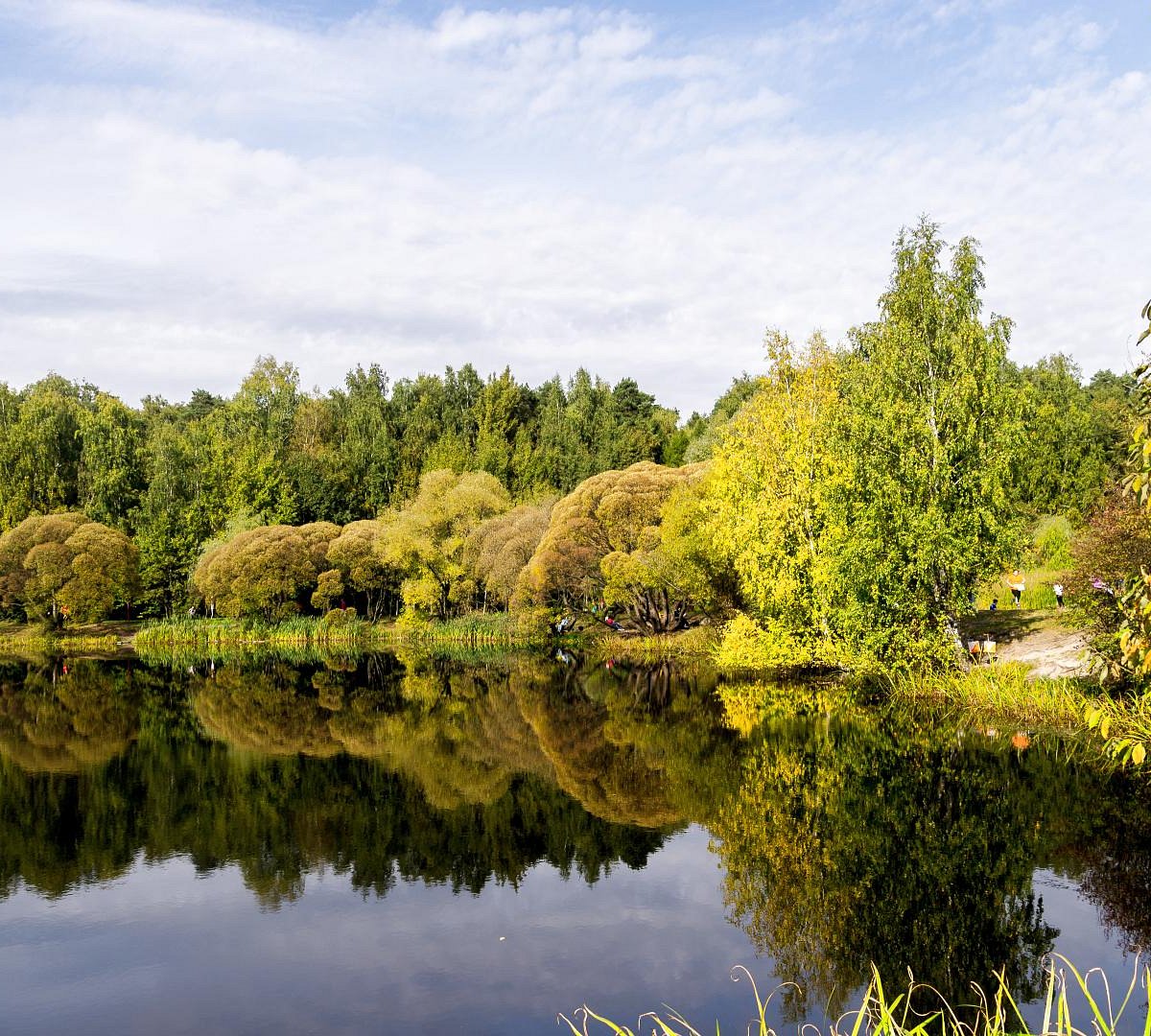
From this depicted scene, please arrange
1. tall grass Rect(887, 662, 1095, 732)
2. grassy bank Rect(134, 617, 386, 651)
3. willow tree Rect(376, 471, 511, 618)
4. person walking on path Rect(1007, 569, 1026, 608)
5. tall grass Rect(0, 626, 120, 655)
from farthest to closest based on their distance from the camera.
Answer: grassy bank Rect(134, 617, 386, 651) → tall grass Rect(0, 626, 120, 655) → willow tree Rect(376, 471, 511, 618) → person walking on path Rect(1007, 569, 1026, 608) → tall grass Rect(887, 662, 1095, 732)

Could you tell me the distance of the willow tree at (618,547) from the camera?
128 feet

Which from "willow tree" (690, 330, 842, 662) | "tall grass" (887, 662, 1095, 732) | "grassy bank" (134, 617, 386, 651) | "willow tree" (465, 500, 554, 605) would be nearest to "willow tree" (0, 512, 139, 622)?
"grassy bank" (134, 617, 386, 651)

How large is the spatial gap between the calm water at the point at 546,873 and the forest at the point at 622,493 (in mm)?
4401

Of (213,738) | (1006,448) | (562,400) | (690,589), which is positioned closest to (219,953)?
(213,738)

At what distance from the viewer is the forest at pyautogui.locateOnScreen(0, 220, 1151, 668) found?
2302cm

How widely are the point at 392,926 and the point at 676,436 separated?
65.1m

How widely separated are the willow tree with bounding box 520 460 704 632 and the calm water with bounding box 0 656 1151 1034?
16911mm

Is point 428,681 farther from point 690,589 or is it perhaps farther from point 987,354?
point 987,354

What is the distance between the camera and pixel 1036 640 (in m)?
24.8

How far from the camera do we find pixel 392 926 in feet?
35.9

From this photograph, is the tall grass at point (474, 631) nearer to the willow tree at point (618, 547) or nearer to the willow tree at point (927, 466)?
the willow tree at point (618, 547)

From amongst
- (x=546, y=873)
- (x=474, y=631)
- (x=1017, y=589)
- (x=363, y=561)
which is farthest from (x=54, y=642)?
(x=1017, y=589)

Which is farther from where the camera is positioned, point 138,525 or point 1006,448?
point 138,525

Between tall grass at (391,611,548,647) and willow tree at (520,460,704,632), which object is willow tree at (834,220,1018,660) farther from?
tall grass at (391,611,548,647)
